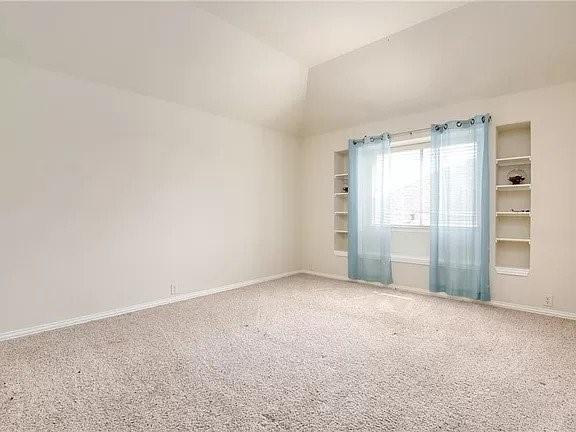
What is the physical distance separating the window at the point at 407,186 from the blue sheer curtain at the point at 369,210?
2 centimetres

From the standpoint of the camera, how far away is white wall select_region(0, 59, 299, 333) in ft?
9.38

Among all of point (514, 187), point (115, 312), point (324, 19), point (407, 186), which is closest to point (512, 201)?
point (514, 187)

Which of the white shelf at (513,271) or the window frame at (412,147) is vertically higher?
the window frame at (412,147)

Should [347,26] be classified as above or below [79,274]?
above

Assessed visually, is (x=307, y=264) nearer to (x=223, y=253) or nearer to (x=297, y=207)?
(x=297, y=207)

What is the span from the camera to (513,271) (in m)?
3.60

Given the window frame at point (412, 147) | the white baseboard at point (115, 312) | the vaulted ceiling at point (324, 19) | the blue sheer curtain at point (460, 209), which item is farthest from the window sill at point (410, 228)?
the vaulted ceiling at point (324, 19)

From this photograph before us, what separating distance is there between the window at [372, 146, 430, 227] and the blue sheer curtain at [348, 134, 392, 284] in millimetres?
21

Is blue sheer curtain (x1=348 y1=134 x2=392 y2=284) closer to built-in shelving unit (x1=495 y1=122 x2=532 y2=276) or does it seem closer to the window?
the window

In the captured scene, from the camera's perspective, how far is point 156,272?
3783 mm

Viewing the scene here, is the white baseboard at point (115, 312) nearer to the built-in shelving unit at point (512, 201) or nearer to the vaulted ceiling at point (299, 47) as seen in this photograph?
the vaulted ceiling at point (299, 47)

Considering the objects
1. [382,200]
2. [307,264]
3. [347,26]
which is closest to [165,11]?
[347,26]

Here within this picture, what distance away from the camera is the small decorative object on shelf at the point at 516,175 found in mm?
3672

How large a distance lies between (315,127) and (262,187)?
4.44ft
